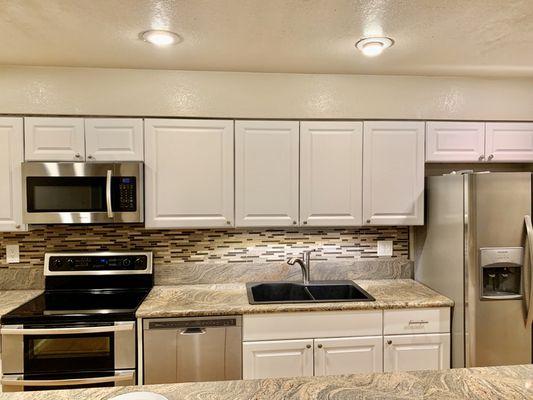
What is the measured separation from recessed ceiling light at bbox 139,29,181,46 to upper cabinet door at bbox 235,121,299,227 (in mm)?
672

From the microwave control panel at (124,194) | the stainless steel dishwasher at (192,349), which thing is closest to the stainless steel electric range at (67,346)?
the stainless steel dishwasher at (192,349)

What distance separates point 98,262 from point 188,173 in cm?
90

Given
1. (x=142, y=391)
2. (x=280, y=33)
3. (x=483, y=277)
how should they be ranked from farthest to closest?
(x=483, y=277)
(x=280, y=33)
(x=142, y=391)

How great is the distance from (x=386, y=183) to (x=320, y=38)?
1073 millimetres

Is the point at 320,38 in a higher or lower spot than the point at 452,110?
higher

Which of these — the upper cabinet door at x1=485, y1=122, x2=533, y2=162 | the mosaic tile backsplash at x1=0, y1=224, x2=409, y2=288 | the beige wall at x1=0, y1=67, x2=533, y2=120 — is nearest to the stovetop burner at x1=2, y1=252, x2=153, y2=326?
the mosaic tile backsplash at x1=0, y1=224, x2=409, y2=288

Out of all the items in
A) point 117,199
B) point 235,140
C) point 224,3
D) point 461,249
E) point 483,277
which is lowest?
point 483,277

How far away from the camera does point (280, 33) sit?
1.83 meters

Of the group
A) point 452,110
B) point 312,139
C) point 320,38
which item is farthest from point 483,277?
point 320,38

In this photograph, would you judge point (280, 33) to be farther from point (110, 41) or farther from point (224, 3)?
point (110, 41)

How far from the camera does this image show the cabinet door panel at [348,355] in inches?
86.0

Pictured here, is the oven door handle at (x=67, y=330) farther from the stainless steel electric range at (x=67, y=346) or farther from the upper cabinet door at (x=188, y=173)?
the upper cabinet door at (x=188, y=173)

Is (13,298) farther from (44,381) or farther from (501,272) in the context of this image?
(501,272)

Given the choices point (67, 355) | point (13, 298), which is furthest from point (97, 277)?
point (67, 355)
